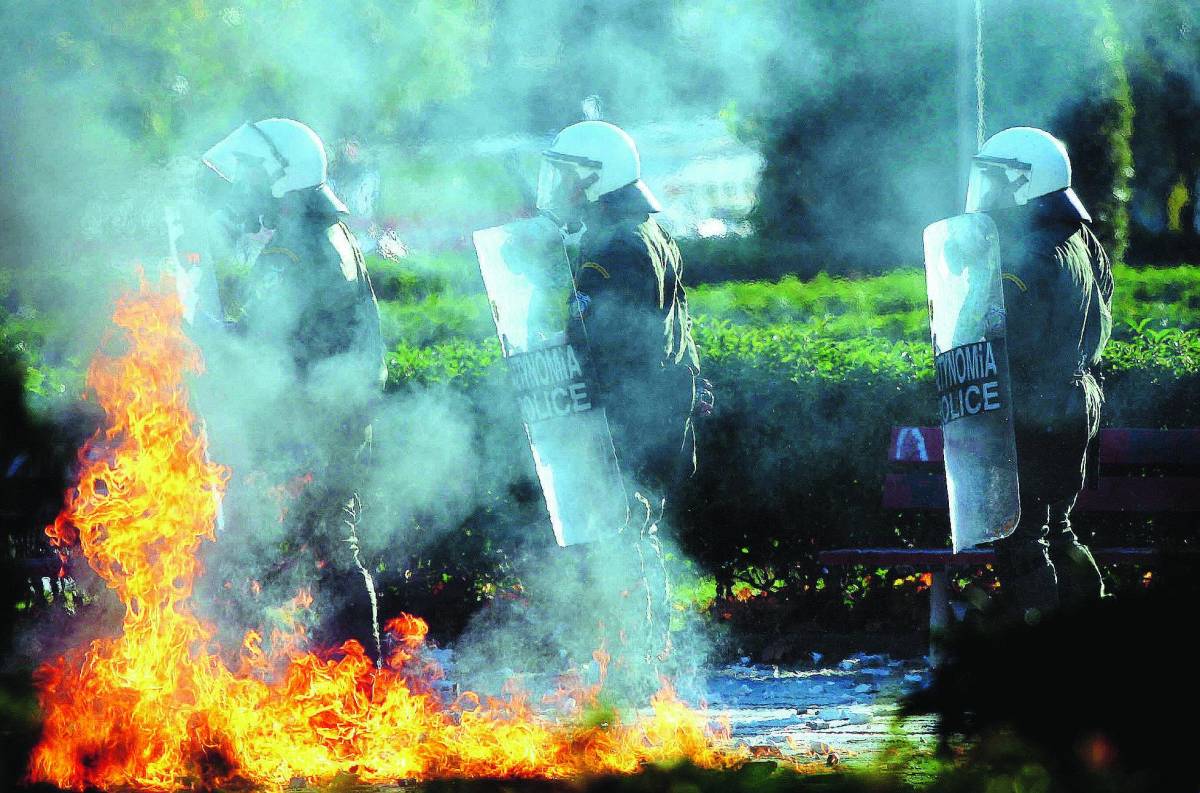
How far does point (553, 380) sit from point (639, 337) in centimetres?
37

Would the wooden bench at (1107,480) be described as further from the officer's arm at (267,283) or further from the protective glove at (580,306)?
the officer's arm at (267,283)

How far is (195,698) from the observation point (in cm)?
467

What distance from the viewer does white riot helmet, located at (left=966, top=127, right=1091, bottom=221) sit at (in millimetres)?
5484

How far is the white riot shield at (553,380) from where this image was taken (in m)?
5.37

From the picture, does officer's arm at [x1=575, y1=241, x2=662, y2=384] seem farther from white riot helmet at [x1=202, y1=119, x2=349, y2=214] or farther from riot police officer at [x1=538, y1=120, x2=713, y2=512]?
white riot helmet at [x1=202, y1=119, x2=349, y2=214]

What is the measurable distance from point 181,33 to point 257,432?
107 inches

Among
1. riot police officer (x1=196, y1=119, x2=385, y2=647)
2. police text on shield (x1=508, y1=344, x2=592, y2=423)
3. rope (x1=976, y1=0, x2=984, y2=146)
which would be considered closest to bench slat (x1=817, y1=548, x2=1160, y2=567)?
police text on shield (x1=508, y1=344, x2=592, y2=423)

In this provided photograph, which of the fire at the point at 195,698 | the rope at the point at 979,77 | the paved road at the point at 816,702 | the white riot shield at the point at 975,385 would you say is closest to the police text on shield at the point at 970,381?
the white riot shield at the point at 975,385

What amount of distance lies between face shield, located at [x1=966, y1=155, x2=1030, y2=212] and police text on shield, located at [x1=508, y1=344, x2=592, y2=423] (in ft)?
5.78

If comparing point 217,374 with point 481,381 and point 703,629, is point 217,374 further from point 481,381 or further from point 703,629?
point 703,629

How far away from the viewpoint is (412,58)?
26.2 feet

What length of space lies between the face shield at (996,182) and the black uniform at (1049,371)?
4.9 inches

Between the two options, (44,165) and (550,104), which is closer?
(44,165)

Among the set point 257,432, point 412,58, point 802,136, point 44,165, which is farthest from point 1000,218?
point 802,136
